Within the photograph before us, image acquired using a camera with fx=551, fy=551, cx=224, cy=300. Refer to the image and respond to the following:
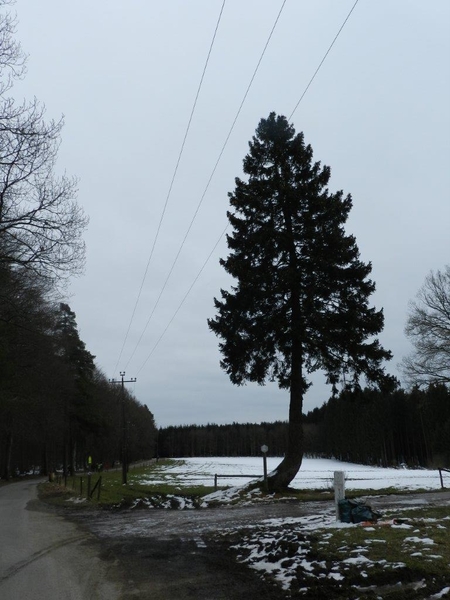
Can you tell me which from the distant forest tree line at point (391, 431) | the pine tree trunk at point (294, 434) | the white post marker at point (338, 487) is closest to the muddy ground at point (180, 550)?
the white post marker at point (338, 487)

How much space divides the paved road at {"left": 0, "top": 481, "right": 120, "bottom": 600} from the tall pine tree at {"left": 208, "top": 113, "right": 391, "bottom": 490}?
406 inches

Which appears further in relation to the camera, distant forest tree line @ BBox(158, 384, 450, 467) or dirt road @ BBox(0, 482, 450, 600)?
distant forest tree line @ BBox(158, 384, 450, 467)

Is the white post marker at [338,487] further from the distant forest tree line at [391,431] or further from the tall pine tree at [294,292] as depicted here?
the distant forest tree line at [391,431]

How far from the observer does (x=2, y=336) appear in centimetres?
2478

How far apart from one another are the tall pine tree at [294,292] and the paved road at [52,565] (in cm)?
1030

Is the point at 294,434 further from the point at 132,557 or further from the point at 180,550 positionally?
the point at 132,557

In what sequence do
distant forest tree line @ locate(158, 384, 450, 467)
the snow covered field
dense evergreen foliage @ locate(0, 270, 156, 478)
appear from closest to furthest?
dense evergreen foliage @ locate(0, 270, 156, 478), the snow covered field, distant forest tree line @ locate(158, 384, 450, 467)

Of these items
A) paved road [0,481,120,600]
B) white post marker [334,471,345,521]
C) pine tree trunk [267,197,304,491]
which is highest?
pine tree trunk [267,197,304,491]

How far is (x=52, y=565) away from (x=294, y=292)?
15.6 m

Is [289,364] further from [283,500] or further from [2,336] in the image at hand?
[2,336]

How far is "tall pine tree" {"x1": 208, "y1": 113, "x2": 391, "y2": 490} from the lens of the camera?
22.7 meters

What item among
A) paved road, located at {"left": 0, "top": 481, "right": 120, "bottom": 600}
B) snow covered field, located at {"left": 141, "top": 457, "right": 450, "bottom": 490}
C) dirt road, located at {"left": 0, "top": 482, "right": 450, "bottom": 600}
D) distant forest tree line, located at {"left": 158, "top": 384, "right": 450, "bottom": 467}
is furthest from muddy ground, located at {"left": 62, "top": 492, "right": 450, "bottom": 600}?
distant forest tree line, located at {"left": 158, "top": 384, "right": 450, "bottom": 467}

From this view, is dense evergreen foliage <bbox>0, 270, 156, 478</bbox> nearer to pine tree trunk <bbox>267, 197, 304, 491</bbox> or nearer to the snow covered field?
pine tree trunk <bbox>267, 197, 304, 491</bbox>

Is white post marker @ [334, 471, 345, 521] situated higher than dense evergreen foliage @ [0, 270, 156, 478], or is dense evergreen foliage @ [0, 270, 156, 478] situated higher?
dense evergreen foliage @ [0, 270, 156, 478]
